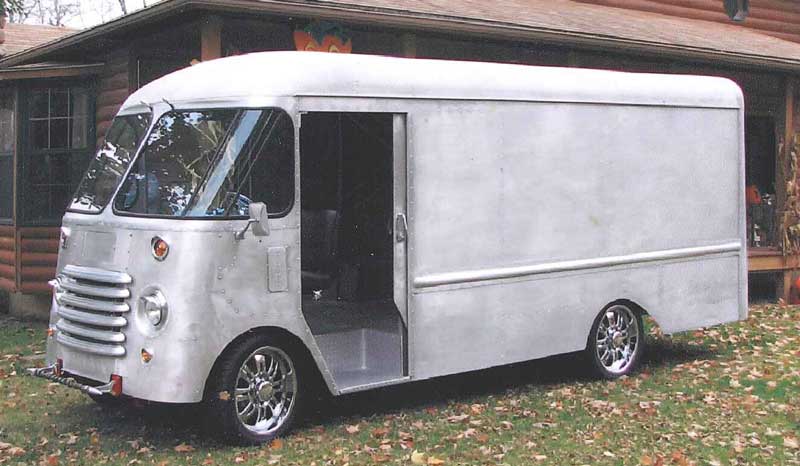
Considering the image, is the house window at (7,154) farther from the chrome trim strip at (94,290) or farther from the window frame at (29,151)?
the chrome trim strip at (94,290)

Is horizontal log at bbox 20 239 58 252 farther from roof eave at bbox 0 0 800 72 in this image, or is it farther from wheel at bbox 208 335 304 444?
wheel at bbox 208 335 304 444

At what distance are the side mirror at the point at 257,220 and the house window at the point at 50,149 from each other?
742 centimetres

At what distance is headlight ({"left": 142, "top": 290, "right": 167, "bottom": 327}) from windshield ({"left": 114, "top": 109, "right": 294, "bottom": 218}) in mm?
555

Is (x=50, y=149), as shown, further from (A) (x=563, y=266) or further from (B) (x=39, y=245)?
(A) (x=563, y=266)

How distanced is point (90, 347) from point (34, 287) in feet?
22.7

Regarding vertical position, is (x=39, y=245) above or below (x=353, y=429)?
above

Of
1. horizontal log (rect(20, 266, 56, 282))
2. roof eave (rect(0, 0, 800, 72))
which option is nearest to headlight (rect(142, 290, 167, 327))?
roof eave (rect(0, 0, 800, 72))

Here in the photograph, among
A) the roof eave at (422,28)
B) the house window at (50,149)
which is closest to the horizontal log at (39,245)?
the house window at (50,149)

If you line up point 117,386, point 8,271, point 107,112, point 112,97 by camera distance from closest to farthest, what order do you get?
point 117,386
point 112,97
point 107,112
point 8,271

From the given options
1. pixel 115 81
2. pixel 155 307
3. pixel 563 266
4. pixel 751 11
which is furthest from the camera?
pixel 751 11

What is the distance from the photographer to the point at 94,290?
7195 millimetres

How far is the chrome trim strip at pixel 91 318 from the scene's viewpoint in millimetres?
6961

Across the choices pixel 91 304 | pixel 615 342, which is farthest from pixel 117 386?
pixel 615 342

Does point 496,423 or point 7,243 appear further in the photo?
point 7,243
